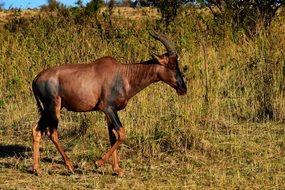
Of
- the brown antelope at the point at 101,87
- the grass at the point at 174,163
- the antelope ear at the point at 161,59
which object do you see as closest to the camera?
the grass at the point at 174,163

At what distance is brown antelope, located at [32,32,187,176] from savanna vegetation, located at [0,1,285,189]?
538 millimetres

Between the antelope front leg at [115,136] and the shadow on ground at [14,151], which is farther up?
the antelope front leg at [115,136]

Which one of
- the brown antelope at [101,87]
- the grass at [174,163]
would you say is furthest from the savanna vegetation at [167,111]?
the brown antelope at [101,87]

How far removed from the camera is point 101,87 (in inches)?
285

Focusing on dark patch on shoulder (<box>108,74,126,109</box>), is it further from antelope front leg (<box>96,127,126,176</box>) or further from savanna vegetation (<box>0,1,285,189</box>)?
savanna vegetation (<box>0,1,285,189</box>)

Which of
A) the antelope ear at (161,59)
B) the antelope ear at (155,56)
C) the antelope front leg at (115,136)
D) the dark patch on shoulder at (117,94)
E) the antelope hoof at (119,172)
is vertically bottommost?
the antelope hoof at (119,172)

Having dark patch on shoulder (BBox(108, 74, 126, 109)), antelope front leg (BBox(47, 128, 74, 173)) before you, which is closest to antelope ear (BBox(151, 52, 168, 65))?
dark patch on shoulder (BBox(108, 74, 126, 109))

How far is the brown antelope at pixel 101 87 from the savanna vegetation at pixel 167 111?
54cm

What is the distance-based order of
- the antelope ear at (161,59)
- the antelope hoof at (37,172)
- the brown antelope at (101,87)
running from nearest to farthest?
1. the brown antelope at (101,87)
2. the antelope hoof at (37,172)
3. the antelope ear at (161,59)

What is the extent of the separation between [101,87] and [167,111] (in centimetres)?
284

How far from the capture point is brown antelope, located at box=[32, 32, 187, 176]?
7.18 m

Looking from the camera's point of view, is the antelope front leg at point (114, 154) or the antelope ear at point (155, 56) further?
the antelope ear at point (155, 56)

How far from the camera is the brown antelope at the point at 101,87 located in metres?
7.18

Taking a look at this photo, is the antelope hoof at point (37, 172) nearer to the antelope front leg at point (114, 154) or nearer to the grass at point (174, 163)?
the grass at point (174, 163)
